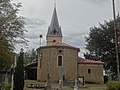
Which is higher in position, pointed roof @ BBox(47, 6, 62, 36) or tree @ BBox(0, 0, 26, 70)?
pointed roof @ BBox(47, 6, 62, 36)

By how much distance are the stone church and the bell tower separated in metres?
16.8

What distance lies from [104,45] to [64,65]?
742 inches

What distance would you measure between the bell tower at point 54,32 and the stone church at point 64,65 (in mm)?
16776

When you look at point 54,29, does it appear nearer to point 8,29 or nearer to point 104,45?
point 104,45

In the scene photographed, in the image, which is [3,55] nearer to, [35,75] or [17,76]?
[17,76]

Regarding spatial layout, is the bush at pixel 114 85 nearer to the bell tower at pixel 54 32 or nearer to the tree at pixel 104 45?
the tree at pixel 104 45

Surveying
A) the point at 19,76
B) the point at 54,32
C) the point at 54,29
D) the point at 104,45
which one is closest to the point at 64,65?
the point at 104,45

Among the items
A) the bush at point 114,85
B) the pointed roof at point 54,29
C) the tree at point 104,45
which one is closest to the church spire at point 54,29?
the pointed roof at point 54,29

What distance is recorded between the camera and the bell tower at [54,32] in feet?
222

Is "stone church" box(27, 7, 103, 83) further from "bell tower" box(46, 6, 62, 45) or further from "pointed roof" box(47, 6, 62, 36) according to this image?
"pointed roof" box(47, 6, 62, 36)

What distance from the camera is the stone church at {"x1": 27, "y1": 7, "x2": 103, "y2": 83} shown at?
48750mm

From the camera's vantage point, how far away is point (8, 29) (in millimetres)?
27188

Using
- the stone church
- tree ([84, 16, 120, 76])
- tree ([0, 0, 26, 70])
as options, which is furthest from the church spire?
tree ([0, 0, 26, 70])

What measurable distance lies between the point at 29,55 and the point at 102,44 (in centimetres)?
5010
